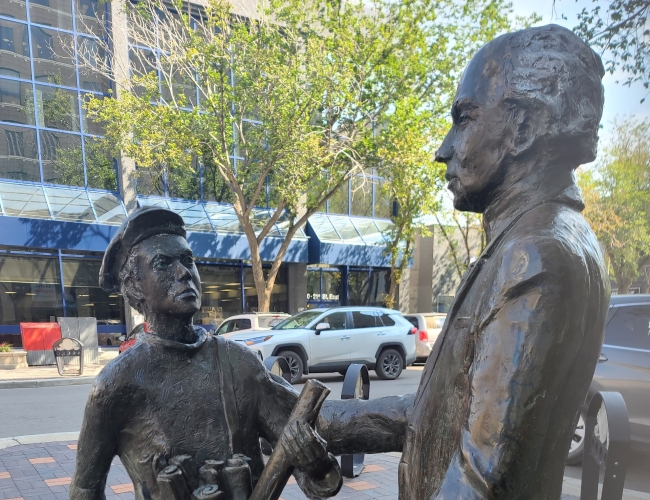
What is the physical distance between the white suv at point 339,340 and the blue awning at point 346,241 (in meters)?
7.51

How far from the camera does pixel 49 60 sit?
16016 millimetres

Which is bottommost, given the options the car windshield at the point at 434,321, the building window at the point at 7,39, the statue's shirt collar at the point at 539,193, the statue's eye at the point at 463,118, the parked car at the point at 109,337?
the parked car at the point at 109,337

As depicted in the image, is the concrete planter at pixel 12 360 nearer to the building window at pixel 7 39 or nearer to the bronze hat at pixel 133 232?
the building window at pixel 7 39

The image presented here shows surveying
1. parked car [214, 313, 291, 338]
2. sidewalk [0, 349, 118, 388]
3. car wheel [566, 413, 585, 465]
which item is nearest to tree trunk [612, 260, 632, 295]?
car wheel [566, 413, 585, 465]

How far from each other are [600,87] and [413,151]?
1274cm

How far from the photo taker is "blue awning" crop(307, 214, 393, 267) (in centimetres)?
1923

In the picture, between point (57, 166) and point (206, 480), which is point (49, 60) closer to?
point (57, 166)

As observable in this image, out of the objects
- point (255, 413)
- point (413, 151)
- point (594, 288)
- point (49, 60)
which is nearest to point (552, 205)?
point (594, 288)

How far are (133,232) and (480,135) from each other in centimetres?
101

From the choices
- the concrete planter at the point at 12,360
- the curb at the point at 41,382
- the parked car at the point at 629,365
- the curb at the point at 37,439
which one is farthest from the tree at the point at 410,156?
the concrete planter at the point at 12,360

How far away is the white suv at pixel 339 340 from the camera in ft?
34.0

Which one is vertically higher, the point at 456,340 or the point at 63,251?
the point at 456,340

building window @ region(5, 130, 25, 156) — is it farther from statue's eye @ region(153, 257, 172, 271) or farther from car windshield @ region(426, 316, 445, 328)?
statue's eye @ region(153, 257, 172, 271)

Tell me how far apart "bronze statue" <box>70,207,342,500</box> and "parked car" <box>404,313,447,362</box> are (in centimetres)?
1192
